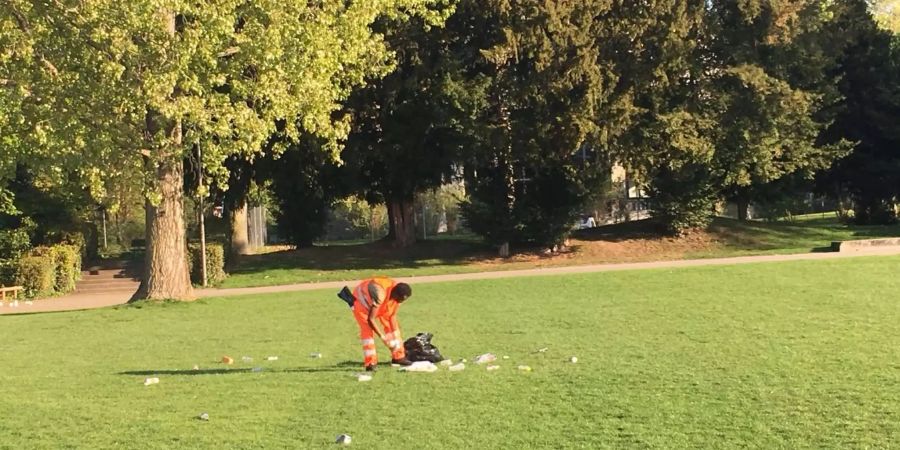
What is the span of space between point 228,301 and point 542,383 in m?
13.5

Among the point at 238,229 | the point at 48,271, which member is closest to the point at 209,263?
the point at 48,271

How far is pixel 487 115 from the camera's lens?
2870cm

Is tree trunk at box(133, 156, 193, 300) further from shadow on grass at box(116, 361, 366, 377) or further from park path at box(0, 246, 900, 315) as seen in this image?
shadow on grass at box(116, 361, 366, 377)

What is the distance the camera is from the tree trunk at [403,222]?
3319 cm

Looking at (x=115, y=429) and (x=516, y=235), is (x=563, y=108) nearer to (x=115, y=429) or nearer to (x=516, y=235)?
(x=516, y=235)

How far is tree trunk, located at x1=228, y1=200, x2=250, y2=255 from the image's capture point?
3462cm

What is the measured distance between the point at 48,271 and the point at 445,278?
12.0m

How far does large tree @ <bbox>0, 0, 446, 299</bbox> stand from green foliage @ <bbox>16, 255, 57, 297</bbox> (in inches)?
308

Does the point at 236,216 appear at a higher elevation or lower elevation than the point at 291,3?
lower

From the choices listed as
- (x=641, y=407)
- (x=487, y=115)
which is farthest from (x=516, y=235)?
(x=641, y=407)

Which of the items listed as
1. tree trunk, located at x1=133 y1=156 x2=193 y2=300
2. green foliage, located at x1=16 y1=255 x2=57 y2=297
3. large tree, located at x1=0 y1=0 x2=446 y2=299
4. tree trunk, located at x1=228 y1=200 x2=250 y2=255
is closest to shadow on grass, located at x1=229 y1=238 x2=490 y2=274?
tree trunk, located at x1=228 y1=200 x2=250 y2=255

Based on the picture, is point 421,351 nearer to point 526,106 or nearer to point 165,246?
point 165,246

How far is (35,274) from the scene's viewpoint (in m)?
24.8

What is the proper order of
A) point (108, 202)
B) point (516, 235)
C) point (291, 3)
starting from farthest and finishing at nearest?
1. point (516, 235)
2. point (108, 202)
3. point (291, 3)
